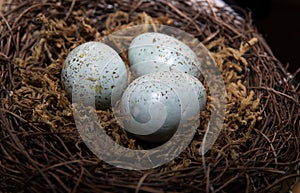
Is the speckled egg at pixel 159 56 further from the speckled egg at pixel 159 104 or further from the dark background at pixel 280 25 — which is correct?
the dark background at pixel 280 25

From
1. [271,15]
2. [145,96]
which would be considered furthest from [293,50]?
[145,96]

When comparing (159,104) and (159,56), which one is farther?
(159,56)

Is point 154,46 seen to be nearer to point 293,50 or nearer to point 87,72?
point 87,72

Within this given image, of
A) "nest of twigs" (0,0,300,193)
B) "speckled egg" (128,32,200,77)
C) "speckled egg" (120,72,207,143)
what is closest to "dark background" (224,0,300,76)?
"nest of twigs" (0,0,300,193)

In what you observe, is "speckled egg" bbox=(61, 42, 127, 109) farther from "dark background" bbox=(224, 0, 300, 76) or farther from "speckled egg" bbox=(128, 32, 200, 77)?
"dark background" bbox=(224, 0, 300, 76)

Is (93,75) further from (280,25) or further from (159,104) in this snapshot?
(280,25)

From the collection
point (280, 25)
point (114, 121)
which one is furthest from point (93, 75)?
point (280, 25)
